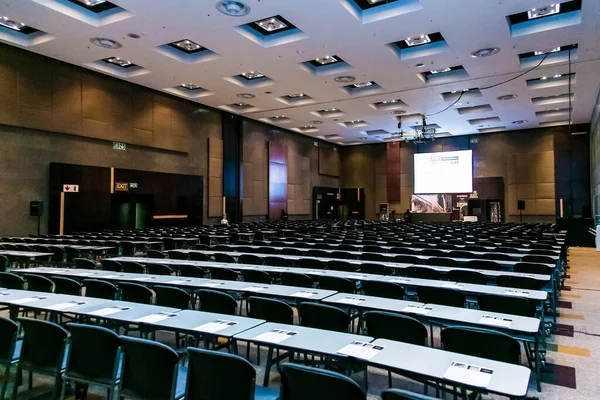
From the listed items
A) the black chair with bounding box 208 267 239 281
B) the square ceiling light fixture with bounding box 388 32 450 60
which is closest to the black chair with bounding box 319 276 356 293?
the black chair with bounding box 208 267 239 281

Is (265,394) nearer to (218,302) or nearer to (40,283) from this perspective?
(218,302)

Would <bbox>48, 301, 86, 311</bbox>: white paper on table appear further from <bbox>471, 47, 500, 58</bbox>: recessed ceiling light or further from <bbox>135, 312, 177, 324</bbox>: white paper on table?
<bbox>471, 47, 500, 58</bbox>: recessed ceiling light

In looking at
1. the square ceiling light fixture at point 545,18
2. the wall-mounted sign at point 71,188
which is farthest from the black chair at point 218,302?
the wall-mounted sign at point 71,188

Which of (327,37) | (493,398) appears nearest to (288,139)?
(327,37)

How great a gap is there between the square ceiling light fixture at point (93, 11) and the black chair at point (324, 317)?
995cm

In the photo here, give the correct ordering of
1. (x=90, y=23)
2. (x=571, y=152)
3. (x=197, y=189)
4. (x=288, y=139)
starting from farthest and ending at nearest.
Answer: (x=288, y=139)
(x=571, y=152)
(x=197, y=189)
(x=90, y=23)

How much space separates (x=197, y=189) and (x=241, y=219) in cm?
309

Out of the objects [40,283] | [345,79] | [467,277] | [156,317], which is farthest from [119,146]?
[467,277]

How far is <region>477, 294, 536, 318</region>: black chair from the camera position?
391 cm

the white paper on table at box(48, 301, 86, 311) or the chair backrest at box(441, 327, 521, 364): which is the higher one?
the white paper on table at box(48, 301, 86, 311)

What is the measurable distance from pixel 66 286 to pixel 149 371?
2938 mm

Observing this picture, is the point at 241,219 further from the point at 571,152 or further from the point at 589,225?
the point at 571,152

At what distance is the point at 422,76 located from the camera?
15734 mm

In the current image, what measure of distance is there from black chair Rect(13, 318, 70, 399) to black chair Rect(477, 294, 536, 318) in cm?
372
